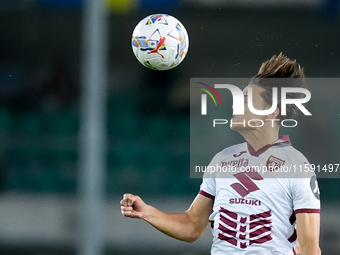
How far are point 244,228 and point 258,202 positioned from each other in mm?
139

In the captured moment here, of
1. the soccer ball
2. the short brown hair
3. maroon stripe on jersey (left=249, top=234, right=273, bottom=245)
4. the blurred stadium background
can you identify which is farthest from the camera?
the blurred stadium background

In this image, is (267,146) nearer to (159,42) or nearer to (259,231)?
(259,231)

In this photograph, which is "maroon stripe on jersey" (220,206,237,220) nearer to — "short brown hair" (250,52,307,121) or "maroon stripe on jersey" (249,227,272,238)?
"maroon stripe on jersey" (249,227,272,238)

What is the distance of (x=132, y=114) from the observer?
482 centimetres

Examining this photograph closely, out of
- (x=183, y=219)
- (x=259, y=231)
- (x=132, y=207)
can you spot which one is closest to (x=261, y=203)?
(x=259, y=231)

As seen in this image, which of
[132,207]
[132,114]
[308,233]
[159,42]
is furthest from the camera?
[132,114]

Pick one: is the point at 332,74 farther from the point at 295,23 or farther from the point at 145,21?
the point at 145,21

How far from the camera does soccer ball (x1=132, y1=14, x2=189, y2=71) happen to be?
9.83 feet

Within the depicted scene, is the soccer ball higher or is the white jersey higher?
the soccer ball

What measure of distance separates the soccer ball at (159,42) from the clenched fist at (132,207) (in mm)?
1118

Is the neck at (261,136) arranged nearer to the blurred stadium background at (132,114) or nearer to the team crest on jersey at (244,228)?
the team crest on jersey at (244,228)

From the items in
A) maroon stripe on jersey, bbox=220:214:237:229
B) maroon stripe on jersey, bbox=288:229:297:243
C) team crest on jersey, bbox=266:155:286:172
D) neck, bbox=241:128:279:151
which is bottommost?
maroon stripe on jersey, bbox=288:229:297:243

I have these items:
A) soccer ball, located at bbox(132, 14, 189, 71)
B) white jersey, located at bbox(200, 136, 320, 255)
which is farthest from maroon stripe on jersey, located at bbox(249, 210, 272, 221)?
soccer ball, located at bbox(132, 14, 189, 71)

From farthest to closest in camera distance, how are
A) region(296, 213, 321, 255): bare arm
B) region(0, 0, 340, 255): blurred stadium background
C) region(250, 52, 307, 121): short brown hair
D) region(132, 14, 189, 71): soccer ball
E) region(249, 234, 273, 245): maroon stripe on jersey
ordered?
region(0, 0, 340, 255): blurred stadium background < region(132, 14, 189, 71): soccer ball < region(250, 52, 307, 121): short brown hair < region(249, 234, 273, 245): maroon stripe on jersey < region(296, 213, 321, 255): bare arm
